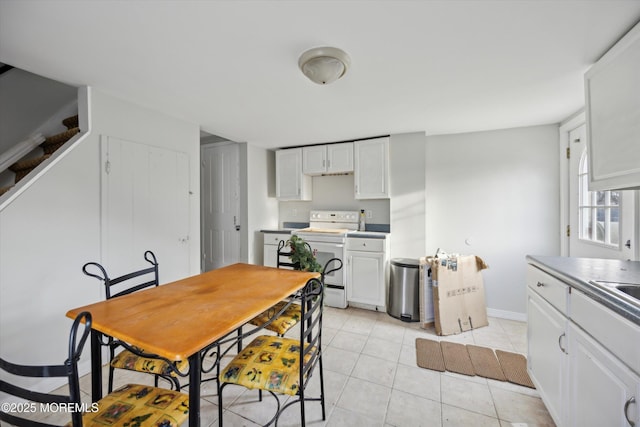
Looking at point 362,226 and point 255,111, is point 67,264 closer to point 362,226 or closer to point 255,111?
point 255,111

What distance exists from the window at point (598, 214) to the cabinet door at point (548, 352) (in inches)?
37.4

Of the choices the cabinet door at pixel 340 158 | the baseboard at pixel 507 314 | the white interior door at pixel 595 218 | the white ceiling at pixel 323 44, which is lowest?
the baseboard at pixel 507 314

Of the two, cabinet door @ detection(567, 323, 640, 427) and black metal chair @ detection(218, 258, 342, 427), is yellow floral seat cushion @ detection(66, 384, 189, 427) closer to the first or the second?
black metal chair @ detection(218, 258, 342, 427)

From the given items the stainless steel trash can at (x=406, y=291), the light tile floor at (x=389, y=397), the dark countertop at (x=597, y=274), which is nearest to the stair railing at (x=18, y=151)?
the light tile floor at (x=389, y=397)

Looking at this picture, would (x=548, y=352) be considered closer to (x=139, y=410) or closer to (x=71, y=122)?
(x=139, y=410)

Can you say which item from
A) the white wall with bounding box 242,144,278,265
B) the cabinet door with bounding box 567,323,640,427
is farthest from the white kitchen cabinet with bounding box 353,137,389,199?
the cabinet door with bounding box 567,323,640,427

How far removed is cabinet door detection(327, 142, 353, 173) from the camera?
3580 mm

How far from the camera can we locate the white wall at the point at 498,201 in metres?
2.93

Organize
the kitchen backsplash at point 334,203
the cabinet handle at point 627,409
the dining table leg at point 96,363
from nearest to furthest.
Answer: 1. the cabinet handle at point 627,409
2. the dining table leg at point 96,363
3. the kitchen backsplash at point 334,203

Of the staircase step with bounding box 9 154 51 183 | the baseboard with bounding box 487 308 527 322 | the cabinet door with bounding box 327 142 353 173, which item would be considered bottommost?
the baseboard with bounding box 487 308 527 322

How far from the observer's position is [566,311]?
1.35 meters

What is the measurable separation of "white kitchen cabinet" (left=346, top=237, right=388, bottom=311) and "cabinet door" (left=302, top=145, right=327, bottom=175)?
112cm

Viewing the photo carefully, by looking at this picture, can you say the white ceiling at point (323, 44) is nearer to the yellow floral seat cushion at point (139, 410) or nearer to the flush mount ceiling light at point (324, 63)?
the flush mount ceiling light at point (324, 63)

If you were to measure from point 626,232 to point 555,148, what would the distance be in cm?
139
